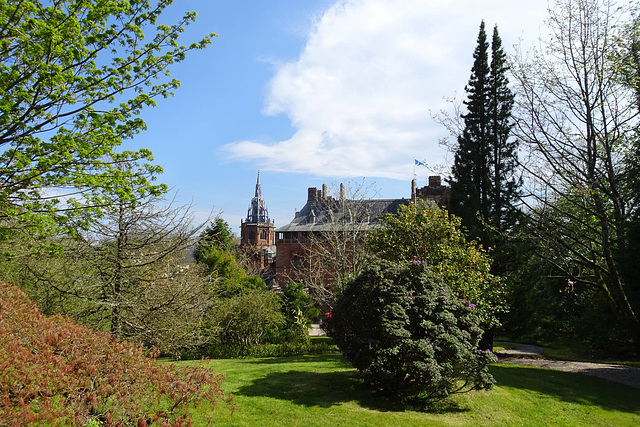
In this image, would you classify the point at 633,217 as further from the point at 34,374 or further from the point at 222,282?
the point at 34,374

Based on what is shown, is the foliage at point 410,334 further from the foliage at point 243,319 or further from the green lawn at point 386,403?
the foliage at point 243,319

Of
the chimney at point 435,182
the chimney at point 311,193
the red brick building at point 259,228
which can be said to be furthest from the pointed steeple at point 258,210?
the chimney at point 435,182

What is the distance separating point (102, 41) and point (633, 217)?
20076 millimetres

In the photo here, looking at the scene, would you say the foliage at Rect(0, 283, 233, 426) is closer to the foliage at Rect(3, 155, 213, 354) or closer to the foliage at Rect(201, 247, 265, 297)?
the foliage at Rect(3, 155, 213, 354)

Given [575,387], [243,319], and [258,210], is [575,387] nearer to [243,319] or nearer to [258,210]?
[243,319]

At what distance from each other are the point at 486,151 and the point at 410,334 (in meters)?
16.0

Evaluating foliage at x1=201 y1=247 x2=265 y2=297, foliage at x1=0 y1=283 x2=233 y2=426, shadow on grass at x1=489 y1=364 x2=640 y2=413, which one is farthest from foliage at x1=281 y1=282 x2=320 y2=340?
foliage at x1=0 y1=283 x2=233 y2=426

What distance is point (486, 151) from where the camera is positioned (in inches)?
843

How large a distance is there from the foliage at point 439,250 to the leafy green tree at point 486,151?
7693 millimetres

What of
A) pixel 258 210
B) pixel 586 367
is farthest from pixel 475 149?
pixel 258 210

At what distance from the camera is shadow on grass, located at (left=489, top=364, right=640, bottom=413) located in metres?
10.3

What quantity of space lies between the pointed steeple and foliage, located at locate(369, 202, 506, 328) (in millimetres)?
78299

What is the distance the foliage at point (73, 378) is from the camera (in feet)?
12.3

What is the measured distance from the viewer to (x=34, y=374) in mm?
3908
